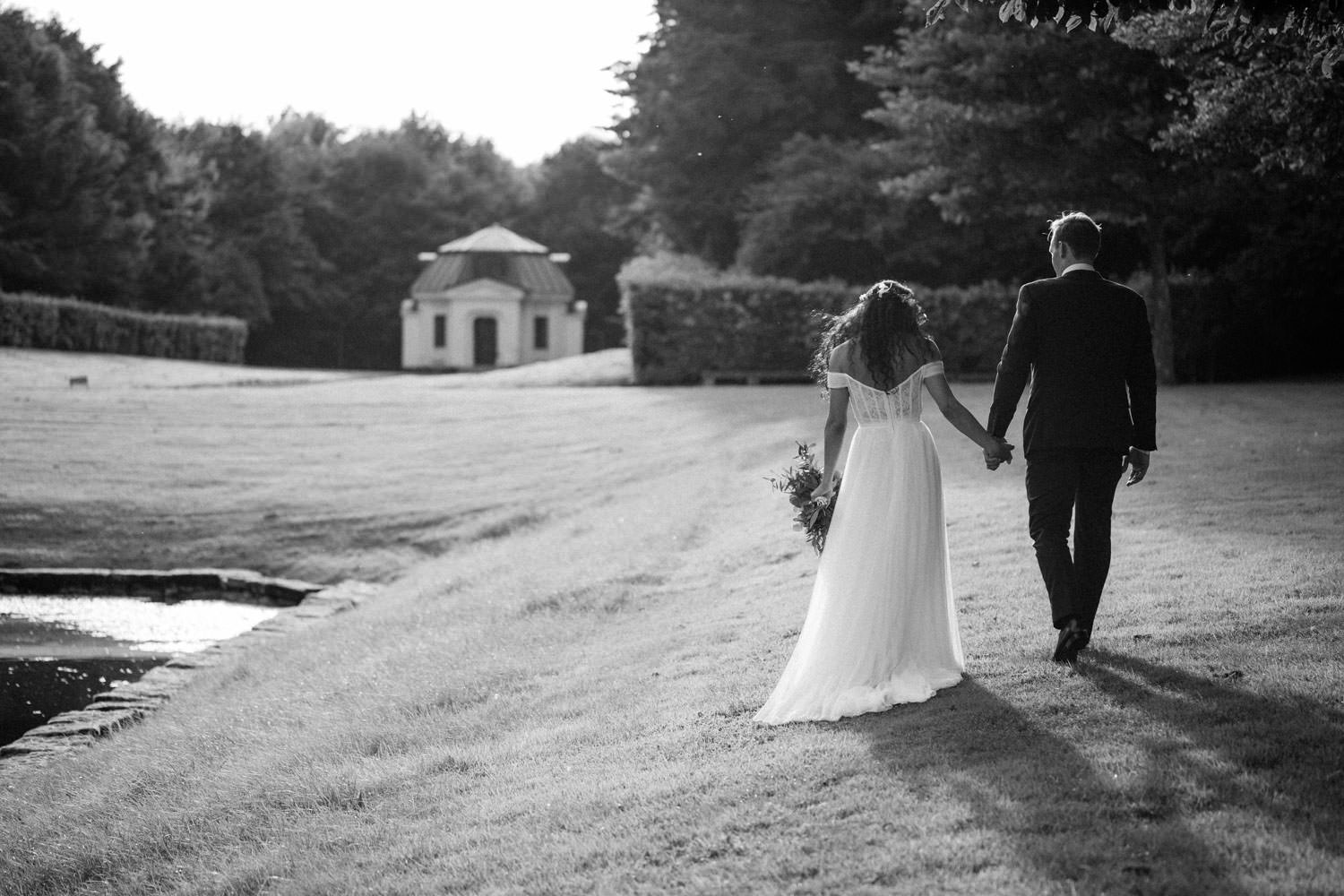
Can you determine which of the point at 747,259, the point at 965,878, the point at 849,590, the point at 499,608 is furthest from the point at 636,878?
the point at 747,259

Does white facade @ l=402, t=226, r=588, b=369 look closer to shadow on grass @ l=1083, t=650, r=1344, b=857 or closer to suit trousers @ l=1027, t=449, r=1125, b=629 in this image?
suit trousers @ l=1027, t=449, r=1125, b=629

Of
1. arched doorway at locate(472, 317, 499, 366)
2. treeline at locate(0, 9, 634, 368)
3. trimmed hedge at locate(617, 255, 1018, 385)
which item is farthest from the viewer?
arched doorway at locate(472, 317, 499, 366)

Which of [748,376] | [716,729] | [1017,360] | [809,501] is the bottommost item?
[716,729]

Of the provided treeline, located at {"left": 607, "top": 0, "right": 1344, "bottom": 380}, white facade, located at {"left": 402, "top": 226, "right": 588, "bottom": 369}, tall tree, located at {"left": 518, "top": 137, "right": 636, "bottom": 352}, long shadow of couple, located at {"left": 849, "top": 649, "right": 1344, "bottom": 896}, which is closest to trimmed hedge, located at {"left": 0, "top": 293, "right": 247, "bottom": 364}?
white facade, located at {"left": 402, "top": 226, "right": 588, "bottom": 369}

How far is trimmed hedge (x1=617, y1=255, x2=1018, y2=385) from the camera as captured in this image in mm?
29719

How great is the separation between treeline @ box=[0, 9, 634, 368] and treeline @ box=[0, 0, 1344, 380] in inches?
5.2

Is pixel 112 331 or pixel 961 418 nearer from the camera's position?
pixel 961 418

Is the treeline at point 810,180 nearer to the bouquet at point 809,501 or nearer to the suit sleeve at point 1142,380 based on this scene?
the suit sleeve at point 1142,380

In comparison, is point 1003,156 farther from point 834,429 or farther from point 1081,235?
point 834,429

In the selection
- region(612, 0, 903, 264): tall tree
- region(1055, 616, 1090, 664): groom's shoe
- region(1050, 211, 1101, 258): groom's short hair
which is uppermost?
region(612, 0, 903, 264): tall tree

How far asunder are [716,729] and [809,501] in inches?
53.8

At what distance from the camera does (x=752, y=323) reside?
99.2ft

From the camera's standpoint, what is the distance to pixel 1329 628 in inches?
267

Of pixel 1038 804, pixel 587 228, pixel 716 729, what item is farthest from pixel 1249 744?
pixel 587 228
